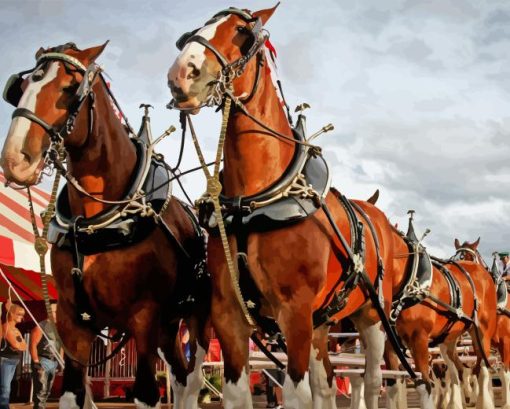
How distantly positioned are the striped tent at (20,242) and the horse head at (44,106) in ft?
9.30

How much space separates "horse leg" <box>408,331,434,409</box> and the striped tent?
13.5 feet

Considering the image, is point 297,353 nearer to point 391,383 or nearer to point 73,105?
point 73,105

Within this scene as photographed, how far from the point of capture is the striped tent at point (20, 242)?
768 centimetres

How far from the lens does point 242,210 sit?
A: 3.91 m

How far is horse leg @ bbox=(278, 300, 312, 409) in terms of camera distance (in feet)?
12.1

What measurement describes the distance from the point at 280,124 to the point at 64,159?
4.42 feet

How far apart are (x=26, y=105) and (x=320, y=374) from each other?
9.44ft

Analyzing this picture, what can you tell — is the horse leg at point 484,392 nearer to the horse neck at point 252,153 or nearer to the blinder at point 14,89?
the horse neck at point 252,153

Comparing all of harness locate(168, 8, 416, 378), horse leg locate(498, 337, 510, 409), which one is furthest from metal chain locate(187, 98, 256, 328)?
horse leg locate(498, 337, 510, 409)

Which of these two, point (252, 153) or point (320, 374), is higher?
point (252, 153)

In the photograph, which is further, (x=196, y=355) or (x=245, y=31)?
(x=196, y=355)

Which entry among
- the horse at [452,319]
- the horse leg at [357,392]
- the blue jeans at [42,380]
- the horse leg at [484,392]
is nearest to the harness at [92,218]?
the horse leg at [357,392]

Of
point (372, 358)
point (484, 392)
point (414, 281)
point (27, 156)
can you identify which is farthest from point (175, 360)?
point (484, 392)

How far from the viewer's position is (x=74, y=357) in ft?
13.8
